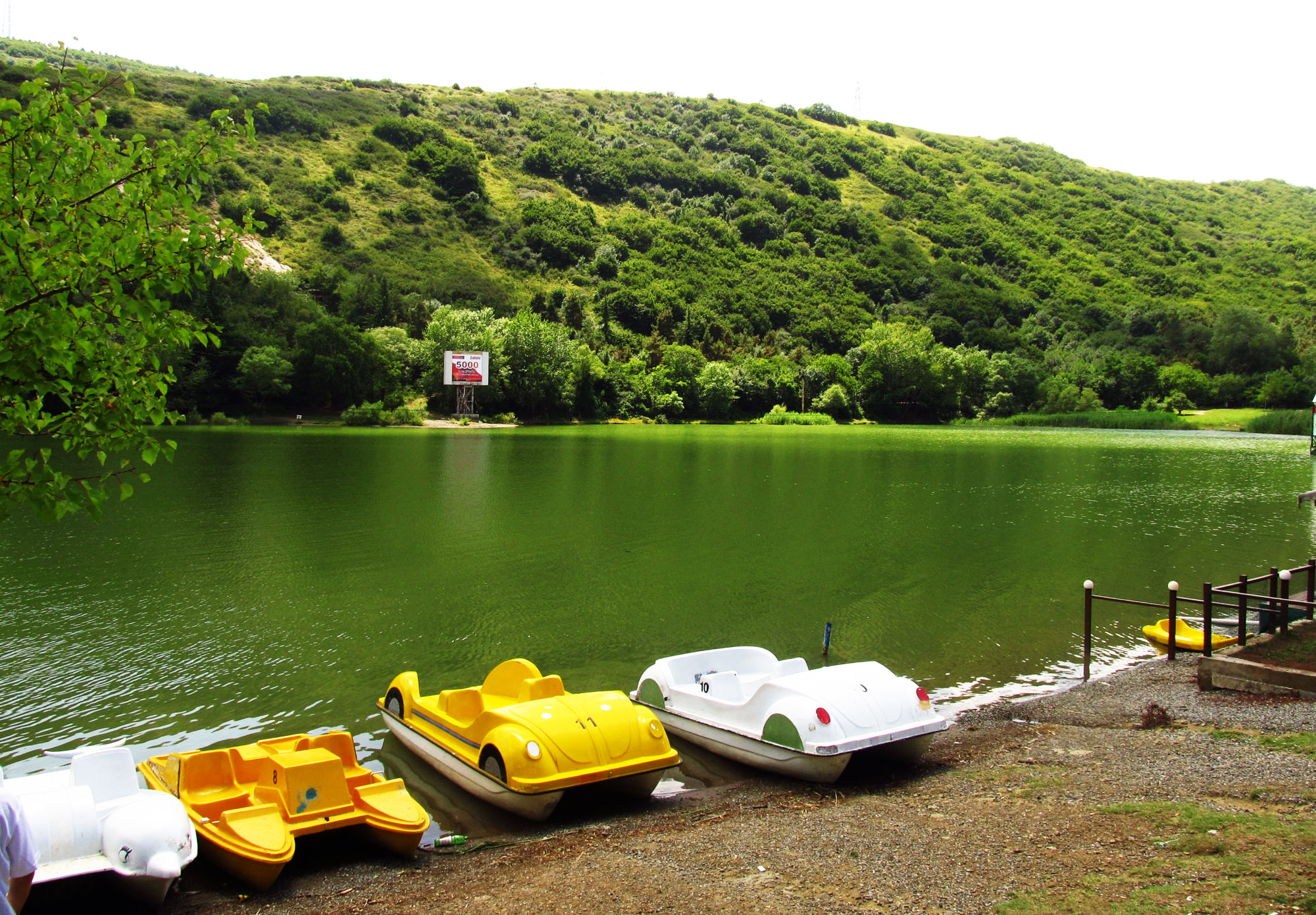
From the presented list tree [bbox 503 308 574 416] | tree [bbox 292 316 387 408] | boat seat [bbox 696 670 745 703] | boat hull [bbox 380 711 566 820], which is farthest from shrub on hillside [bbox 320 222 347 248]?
boat seat [bbox 696 670 745 703]

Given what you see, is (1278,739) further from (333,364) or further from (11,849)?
(333,364)

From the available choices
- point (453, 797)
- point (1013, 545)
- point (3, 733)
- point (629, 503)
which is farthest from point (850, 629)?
point (629, 503)

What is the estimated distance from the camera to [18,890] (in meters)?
3.42

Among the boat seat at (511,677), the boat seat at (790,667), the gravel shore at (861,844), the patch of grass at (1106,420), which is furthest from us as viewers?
the patch of grass at (1106,420)

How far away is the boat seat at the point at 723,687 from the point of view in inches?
431

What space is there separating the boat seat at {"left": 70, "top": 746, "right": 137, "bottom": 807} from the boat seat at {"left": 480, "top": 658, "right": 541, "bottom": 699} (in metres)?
3.77

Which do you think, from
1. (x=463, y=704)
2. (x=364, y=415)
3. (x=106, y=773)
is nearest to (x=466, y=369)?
(x=364, y=415)

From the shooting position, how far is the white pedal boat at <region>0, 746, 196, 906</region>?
245 inches

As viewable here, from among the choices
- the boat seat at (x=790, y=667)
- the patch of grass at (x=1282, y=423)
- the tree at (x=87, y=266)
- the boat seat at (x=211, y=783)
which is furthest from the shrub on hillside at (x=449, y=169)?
the tree at (x=87, y=266)

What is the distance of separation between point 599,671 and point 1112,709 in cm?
801

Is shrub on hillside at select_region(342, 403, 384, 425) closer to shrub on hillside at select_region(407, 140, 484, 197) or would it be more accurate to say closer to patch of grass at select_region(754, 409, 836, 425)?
patch of grass at select_region(754, 409, 836, 425)

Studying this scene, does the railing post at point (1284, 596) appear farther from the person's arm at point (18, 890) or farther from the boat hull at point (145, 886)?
the person's arm at point (18, 890)

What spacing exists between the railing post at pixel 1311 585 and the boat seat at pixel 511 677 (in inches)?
594

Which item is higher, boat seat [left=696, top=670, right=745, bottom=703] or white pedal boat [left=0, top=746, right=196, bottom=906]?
white pedal boat [left=0, top=746, right=196, bottom=906]
